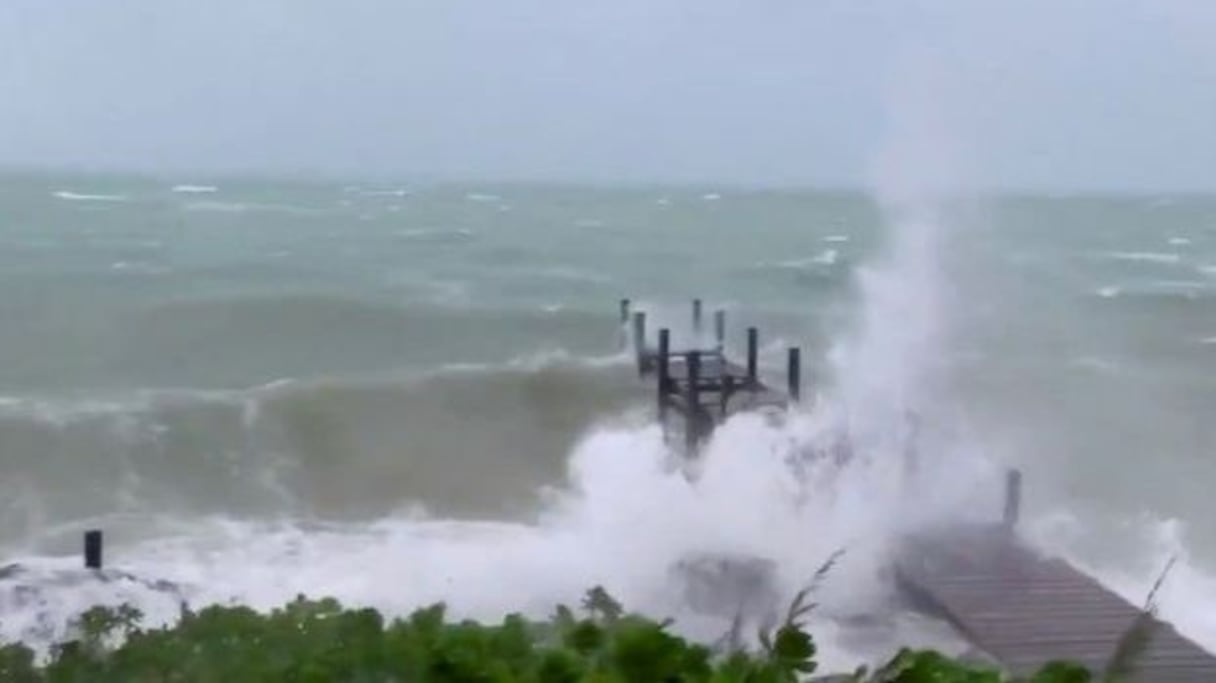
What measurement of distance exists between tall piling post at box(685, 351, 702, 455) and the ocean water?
1.57 ft

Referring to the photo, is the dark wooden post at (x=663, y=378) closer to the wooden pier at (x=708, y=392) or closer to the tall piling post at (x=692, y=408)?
the wooden pier at (x=708, y=392)

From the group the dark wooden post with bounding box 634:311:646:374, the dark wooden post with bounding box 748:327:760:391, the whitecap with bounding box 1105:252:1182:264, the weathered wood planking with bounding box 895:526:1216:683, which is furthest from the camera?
the whitecap with bounding box 1105:252:1182:264

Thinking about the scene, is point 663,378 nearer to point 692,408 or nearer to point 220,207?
point 692,408

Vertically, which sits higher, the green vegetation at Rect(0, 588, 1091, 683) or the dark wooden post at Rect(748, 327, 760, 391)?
the green vegetation at Rect(0, 588, 1091, 683)

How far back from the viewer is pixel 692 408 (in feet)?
65.9

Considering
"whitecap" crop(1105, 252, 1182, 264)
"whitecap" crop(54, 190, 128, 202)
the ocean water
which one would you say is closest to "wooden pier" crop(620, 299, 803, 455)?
the ocean water

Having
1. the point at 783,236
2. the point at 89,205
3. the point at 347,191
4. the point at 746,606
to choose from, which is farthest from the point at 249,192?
the point at 746,606

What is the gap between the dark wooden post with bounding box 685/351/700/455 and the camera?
20.0 meters

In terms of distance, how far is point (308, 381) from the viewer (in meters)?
32.2

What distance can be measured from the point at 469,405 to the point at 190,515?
30.7 ft

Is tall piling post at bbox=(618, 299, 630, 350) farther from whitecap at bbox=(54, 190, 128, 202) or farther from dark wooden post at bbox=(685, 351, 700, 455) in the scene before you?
whitecap at bbox=(54, 190, 128, 202)

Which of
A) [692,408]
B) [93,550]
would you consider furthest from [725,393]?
[93,550]

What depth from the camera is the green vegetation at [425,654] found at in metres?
3.72

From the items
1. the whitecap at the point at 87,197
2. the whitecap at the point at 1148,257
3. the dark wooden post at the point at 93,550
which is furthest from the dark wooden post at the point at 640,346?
the whitecap at the point at 87,197
